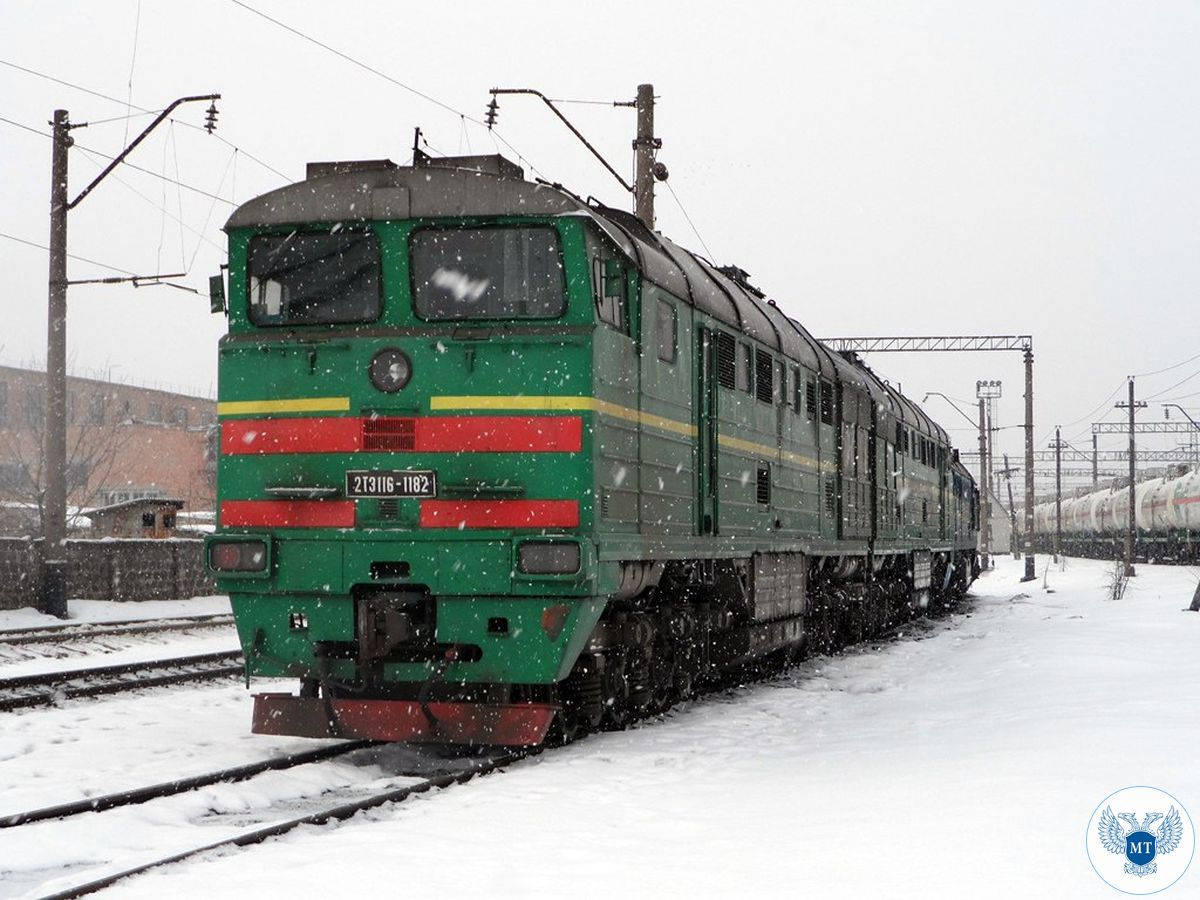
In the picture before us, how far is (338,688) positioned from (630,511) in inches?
91.2

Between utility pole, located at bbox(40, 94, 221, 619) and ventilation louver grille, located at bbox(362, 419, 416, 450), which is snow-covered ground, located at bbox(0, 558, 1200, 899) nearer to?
ventilation louver grille, located at bbox(362, 419, 416, 450)

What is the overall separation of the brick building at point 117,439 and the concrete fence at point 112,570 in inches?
1154

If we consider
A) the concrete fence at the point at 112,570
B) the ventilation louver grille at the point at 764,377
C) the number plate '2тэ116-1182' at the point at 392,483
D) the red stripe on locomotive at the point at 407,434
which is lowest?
the concrete fence at the point at 112,570

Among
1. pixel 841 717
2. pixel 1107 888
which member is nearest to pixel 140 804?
pixel 1107 888

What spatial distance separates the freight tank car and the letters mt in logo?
3.52 meters

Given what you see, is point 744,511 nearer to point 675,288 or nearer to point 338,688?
point 675,288

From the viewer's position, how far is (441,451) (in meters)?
9.02

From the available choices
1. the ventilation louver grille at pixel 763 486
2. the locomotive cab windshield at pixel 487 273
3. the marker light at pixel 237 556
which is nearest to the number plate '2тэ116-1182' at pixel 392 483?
the marker light at pixel 237 556

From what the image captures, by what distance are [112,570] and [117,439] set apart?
1659 inches

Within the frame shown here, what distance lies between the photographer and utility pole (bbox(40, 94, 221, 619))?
777 inches

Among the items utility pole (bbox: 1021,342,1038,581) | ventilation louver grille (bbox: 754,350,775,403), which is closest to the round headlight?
ventilation louver grille (bbox: 754,350,775,403)

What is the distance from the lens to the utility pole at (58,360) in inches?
777

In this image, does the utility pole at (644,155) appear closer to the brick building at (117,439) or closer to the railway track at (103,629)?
the railway track at (103,629)

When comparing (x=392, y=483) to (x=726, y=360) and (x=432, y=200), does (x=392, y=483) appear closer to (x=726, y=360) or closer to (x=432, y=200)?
(x=432, y=200)
